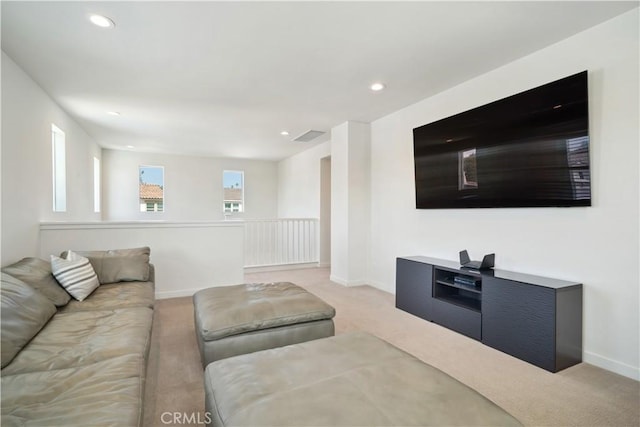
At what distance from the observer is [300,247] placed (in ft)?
21.2

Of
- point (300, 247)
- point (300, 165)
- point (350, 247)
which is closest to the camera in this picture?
point (350, 247)

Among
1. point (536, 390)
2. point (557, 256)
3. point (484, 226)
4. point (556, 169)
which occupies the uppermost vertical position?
point (556, 169)

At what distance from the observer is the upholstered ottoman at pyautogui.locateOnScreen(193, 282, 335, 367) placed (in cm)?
204

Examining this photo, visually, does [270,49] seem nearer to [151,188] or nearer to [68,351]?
[68,351]

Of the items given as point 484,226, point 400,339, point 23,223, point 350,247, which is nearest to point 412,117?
point 484,226

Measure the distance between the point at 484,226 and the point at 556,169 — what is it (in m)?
0.82

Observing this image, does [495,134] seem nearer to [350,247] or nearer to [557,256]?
[557,256]

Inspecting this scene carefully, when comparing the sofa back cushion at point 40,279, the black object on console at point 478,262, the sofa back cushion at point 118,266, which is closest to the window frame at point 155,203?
the sofa back cushion at point 118,266

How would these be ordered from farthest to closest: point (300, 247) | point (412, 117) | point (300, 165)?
point (300, 165) → point (300, 247) → point (412, 117)

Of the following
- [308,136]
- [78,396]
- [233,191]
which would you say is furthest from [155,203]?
[78,396]

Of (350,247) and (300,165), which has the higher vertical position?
(300,165)

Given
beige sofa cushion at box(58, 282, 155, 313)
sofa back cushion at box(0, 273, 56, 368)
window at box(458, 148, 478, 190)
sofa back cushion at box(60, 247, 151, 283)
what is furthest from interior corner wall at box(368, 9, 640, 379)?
sofa back cushion at box(0, 273, 56, 368)

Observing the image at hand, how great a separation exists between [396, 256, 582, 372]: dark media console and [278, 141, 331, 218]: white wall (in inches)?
141

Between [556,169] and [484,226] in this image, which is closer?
[556,169]
